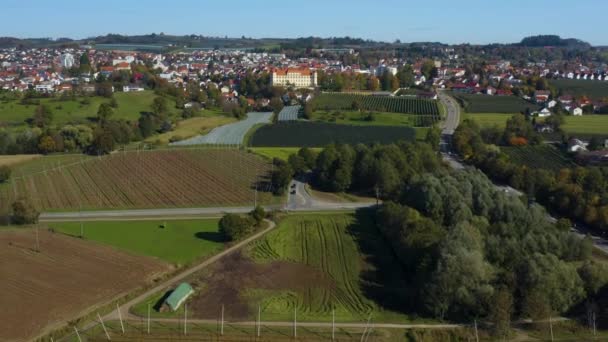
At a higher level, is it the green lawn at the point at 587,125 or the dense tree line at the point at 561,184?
the green lawn at the point at 587,125

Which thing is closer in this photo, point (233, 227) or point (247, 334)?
point (247, 334)

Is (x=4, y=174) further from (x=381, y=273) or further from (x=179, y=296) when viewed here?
(x=381, y=273)

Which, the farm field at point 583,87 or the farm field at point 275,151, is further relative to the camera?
the farm field at point 583,87

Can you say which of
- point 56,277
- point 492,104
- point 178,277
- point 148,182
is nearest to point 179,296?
point 178,277

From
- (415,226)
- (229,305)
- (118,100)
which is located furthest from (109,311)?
(118,100)

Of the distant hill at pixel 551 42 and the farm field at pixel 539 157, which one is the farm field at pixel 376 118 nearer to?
the farm field at pixel 539 157

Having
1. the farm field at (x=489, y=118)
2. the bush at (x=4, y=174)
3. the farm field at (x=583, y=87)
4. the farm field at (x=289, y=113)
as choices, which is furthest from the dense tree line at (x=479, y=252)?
the farm field at (x=583, y=87)

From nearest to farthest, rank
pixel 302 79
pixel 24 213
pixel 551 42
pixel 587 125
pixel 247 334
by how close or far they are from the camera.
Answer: pixel 247 334
pixel 24 213
pixel 587 125
pixel 302 79
pixel 551 42
